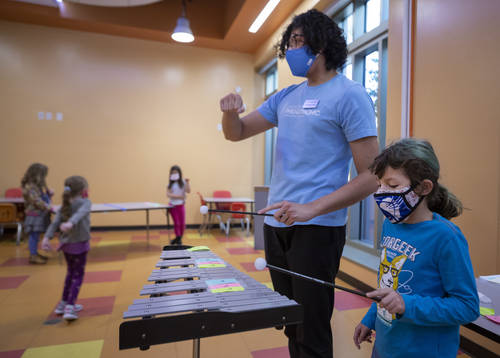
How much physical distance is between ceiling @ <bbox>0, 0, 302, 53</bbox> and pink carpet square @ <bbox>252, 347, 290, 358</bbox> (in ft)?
16.7

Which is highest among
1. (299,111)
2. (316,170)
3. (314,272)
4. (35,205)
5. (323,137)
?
(299,111)

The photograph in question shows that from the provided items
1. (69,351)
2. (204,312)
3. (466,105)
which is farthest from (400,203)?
(69,351)

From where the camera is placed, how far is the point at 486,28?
2.32 meters

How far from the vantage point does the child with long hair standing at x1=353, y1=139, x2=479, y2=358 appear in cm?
93

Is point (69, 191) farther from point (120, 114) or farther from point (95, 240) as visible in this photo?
point (120, 114)

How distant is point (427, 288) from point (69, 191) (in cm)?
303

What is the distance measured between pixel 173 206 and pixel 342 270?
2.90 meters

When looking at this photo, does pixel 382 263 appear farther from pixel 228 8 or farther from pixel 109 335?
pixel 228 8

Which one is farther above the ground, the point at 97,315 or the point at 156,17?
the point at 156,17

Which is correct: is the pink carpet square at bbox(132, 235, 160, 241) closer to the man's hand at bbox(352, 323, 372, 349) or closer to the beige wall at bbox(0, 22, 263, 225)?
the beige wall at bbox(0, 22, 263, 225)

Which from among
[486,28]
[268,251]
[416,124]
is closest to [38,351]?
[268,251]

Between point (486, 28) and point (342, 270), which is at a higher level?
point (486, 28)

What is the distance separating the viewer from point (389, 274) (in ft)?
3.71

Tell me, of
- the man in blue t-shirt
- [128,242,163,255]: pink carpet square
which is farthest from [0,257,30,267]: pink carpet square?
the man in blue t-shirt
